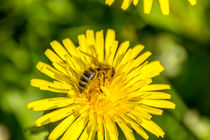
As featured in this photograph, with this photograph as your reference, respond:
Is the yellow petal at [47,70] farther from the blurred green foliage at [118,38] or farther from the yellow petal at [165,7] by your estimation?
the yellow petal at [165,7]

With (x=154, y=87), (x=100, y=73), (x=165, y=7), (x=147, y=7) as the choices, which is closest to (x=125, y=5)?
(x=147, y=7)

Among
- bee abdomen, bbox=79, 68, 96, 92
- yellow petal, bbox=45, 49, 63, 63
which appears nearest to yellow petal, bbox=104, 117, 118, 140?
bee abdomen, bbox=79, 68, 96, 92

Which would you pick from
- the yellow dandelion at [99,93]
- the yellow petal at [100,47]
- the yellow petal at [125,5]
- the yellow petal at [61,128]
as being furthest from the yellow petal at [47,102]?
the yellow petal at [125,5]

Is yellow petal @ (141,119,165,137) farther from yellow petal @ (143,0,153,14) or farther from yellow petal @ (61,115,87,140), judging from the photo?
yellow petal @ (143,0,153,14)

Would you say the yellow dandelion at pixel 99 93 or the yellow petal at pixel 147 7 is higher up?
the yellow petal at pixel 147 7

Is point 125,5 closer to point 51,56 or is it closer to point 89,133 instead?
point 51,56

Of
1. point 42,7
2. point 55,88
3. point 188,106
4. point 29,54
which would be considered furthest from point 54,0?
point 188,106
